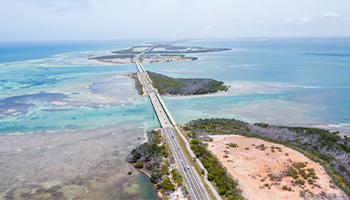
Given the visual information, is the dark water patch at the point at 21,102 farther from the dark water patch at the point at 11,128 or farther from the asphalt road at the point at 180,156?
the asphalt road at the point at 180,156

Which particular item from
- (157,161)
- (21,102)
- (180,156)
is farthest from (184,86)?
(21,102)

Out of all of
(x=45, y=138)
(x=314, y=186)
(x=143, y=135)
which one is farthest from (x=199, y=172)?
(x=45, y=138)

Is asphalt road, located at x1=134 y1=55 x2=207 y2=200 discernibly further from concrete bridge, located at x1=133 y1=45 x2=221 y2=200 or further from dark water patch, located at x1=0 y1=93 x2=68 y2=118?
dark water patch, located at x1=0 y1=93 x2=68 y2=118

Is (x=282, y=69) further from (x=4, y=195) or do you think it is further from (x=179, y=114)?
(x=4, y=195)

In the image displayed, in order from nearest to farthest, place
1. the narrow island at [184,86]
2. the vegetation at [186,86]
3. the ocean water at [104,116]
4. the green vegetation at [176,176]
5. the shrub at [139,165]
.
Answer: the green vegetation at [176,176] < the ocean water at [104,116] < the shrub at [139,165] < the narrow island at [184,86] < the vegetation at [186,86]

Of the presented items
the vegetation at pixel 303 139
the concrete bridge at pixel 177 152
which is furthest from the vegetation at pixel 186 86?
the vegetation at pixel 303 139

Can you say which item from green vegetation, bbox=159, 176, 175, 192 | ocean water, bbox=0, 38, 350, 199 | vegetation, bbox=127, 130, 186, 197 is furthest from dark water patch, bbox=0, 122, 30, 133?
green vegetation, bbox=159, 176, 175, 192
